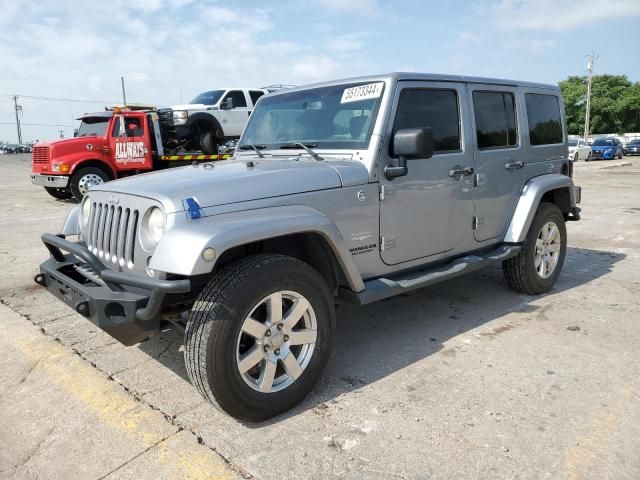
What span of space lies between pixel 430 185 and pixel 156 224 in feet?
6.45

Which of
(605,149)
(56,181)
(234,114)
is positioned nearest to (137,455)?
(56,181)

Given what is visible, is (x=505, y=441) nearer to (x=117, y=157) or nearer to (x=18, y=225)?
(x=18, y=225)

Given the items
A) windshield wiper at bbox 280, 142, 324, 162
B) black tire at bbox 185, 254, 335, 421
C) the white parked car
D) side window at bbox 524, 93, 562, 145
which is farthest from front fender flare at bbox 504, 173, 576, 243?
the white parked car

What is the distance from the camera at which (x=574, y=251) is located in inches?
273

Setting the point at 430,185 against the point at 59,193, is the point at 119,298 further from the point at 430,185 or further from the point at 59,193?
the point at 59,193

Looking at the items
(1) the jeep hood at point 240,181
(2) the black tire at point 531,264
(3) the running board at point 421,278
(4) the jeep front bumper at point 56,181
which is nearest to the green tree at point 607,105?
(4) the jeep front bumper at point 56,181

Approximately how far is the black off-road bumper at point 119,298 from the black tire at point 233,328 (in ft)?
0.62

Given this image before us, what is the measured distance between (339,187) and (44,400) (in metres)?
2.16

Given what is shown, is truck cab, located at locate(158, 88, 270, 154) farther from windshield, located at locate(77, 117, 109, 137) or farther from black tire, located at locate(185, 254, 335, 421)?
black tire, located at locate(185, 254, 335, 421)

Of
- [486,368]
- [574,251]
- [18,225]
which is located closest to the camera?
[486,368]

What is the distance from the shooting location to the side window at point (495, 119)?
167 inches

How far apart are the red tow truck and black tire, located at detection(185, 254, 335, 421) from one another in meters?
9.35

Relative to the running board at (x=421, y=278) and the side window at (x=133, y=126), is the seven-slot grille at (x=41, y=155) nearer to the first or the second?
the side window at (x=133, y=126)

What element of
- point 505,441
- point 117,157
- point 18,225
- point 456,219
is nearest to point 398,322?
point 456,219
